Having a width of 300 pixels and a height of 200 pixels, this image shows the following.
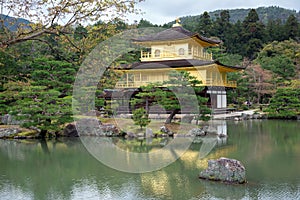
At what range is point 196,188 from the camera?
21.6 ft

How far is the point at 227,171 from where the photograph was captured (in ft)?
22.2

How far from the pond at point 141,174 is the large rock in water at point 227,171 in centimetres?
14

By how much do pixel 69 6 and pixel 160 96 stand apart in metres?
10.5

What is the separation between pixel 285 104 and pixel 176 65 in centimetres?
605

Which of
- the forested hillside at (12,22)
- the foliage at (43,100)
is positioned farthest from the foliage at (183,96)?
the forested hillside at (12,22)

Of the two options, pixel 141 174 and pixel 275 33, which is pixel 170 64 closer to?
pixel 141 174

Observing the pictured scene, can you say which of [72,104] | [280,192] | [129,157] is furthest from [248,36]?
[280,192]

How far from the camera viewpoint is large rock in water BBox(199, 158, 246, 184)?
6.70 meters

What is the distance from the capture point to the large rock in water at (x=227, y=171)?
6703 millimetres

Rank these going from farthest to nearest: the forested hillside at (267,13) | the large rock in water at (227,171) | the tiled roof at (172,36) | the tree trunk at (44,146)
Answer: the forested hillside at (267,13) → the tiled roof at (172,36) → the tree trunk at (44,146) → the large rock in water at (227,171)

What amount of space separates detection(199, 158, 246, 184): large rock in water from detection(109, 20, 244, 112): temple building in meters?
11.4

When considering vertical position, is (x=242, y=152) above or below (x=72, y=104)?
below

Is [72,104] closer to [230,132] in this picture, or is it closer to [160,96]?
[160,96]

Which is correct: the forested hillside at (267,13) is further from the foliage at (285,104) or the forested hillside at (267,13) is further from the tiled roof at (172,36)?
the foliage at (285,104)
